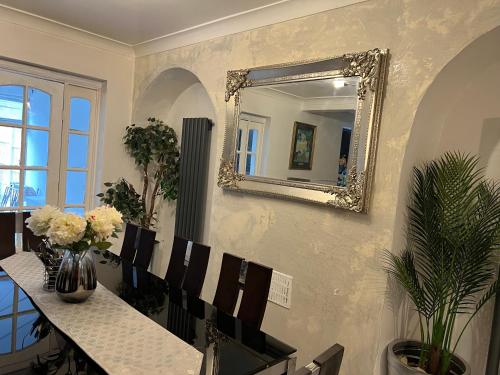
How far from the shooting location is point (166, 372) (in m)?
1.22

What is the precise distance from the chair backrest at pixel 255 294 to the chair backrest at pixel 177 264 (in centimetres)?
52

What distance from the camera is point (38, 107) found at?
11.5 ft

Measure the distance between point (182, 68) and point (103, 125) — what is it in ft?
3.53

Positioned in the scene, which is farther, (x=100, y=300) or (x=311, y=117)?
(x=311, y=117)

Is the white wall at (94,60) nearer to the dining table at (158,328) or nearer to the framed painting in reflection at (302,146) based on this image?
the dining table at (158,328)

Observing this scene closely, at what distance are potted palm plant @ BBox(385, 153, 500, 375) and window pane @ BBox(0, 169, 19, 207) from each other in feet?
10.7

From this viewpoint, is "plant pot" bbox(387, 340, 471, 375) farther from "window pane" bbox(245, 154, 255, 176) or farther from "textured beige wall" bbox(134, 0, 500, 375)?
"window pane" bbox(245, 154, 255, 176)

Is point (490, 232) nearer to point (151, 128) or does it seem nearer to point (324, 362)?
point (324, 362)

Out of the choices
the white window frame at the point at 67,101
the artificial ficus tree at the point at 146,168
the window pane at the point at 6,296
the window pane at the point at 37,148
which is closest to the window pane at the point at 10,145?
the window pane at the point at 37,148

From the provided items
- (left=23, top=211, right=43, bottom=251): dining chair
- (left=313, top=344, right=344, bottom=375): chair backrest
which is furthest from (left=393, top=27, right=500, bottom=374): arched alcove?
(left=23, top=211, right=43, bottom=251): dining chair

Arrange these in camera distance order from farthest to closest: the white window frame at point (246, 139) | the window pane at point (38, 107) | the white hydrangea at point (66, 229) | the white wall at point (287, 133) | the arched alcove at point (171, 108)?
the arched alcove at point (171, 108)
the window pane at point (38, 107)
the white window frame at point (246, 139)
the white wall at point (287, 133)
the white hydrangea at point (66, 229)

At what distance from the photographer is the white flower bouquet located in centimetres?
154

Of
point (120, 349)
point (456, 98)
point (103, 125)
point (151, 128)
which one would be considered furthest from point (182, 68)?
point (120, 349)

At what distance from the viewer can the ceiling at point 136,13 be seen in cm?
264
